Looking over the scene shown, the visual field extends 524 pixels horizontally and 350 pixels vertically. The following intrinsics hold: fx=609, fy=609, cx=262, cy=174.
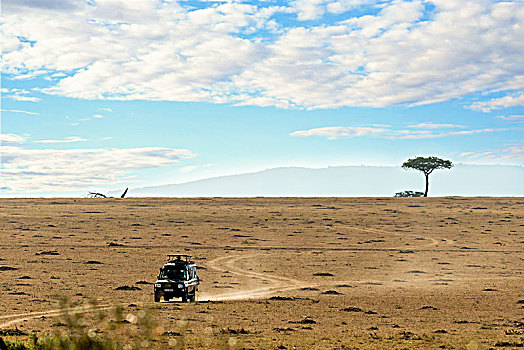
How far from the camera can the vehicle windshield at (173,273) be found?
29.7m

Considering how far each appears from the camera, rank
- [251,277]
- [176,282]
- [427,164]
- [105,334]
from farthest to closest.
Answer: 1. [427,164]
2. [251,277]
3. [176,282]
4. [105,334]

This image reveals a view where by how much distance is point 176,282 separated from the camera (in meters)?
29.0

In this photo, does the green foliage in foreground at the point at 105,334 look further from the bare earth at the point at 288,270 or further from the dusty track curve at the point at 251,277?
the dusty track curve at the point at 251,277

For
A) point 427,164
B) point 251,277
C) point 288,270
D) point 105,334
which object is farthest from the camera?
point 427,164

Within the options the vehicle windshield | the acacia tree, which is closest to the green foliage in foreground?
the vehicle windshield

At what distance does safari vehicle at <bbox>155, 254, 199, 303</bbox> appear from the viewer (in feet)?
94.7

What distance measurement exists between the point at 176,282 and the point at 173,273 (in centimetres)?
95

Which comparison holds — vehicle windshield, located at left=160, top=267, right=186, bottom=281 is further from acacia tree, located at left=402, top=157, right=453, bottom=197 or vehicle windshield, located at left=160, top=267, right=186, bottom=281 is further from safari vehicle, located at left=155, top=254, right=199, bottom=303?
acacia tree, located at left=402, top=157, right=453, bottom=197

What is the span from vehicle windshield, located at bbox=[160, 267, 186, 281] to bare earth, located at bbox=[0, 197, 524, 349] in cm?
147

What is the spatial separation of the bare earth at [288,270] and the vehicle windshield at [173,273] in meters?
1.47

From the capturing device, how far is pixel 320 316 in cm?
2578

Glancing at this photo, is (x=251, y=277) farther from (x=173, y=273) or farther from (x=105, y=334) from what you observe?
(x=105, y=334)

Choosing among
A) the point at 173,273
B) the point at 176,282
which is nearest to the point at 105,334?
the point at 176,282

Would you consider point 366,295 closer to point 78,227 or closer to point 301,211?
point 78,227
